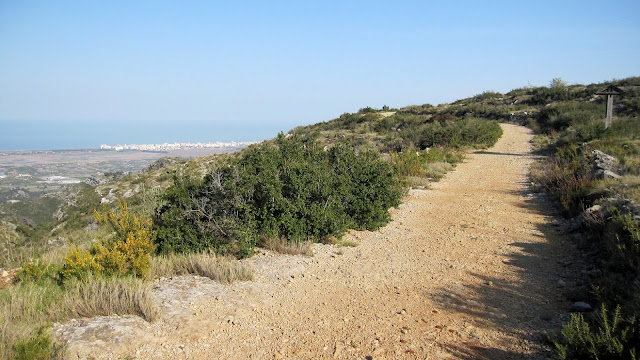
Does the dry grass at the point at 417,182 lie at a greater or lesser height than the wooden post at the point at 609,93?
lesser

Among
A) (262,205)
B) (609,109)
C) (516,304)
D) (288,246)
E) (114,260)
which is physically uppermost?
(609,109)

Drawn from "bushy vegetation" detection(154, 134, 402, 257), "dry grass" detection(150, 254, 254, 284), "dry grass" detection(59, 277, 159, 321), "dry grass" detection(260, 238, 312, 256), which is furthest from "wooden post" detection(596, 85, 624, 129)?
"dry grass" detection(59, 277, 159, 321)

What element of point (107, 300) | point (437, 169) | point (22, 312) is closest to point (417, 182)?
point (437, 169)

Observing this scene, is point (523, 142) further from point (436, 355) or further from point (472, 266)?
point (436, 355)

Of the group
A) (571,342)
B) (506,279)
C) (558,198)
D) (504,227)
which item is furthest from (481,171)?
(571,342)

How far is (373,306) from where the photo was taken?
15.6ft

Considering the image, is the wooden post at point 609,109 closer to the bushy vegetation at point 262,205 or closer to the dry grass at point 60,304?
the bushy vegetation at point 262,205

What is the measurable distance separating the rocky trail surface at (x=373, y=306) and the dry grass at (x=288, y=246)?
151mm

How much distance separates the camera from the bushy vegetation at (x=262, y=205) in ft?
20.5

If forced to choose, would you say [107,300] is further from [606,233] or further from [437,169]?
[437,169]

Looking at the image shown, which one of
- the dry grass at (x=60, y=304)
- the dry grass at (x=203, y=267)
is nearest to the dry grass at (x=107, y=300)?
the dry grass at (x=60, y=304)

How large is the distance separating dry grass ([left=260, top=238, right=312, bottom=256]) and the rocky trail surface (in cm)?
15

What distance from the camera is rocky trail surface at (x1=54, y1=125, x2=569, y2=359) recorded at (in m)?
3.76

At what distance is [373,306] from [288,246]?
2172mm
